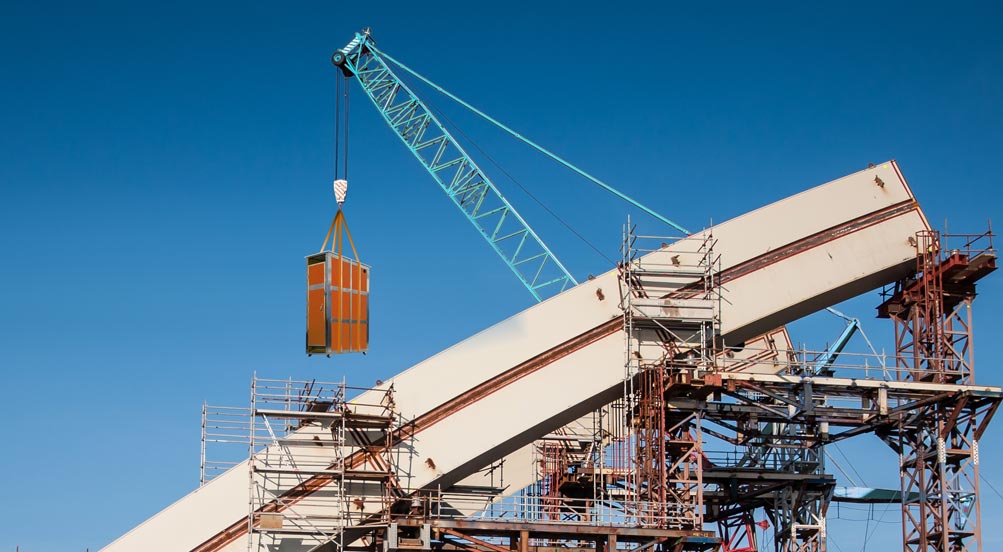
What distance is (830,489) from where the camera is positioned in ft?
202

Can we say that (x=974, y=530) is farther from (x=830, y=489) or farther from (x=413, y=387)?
(x=413, y=387)

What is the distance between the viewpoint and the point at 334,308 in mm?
50719

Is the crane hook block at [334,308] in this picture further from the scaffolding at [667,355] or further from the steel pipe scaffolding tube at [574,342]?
the scaffolding at [667,355]

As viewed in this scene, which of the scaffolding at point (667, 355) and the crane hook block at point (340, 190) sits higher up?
the crane hook block at point (340, 190)

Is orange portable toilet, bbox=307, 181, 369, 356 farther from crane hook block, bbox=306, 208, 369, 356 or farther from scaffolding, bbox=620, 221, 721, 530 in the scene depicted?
scaffolding, bbox=620, 221, 721, 530

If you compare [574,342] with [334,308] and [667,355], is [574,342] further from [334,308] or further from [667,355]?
[334,308]

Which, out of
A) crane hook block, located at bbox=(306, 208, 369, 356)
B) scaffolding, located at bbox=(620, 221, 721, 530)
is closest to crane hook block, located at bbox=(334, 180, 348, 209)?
crane hook block, located at bbox=(306, 208, 369, 356)

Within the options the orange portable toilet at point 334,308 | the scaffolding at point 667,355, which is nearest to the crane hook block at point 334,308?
the orange portable toilet at point 334,308

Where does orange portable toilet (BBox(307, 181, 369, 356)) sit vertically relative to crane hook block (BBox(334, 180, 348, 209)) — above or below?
below

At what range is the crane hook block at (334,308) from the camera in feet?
166

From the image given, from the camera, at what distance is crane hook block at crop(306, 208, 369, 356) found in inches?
1991

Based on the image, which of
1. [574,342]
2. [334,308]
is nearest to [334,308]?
[334,308]

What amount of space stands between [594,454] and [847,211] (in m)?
16.0

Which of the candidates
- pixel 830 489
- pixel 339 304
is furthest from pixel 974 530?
pixel 339 304
